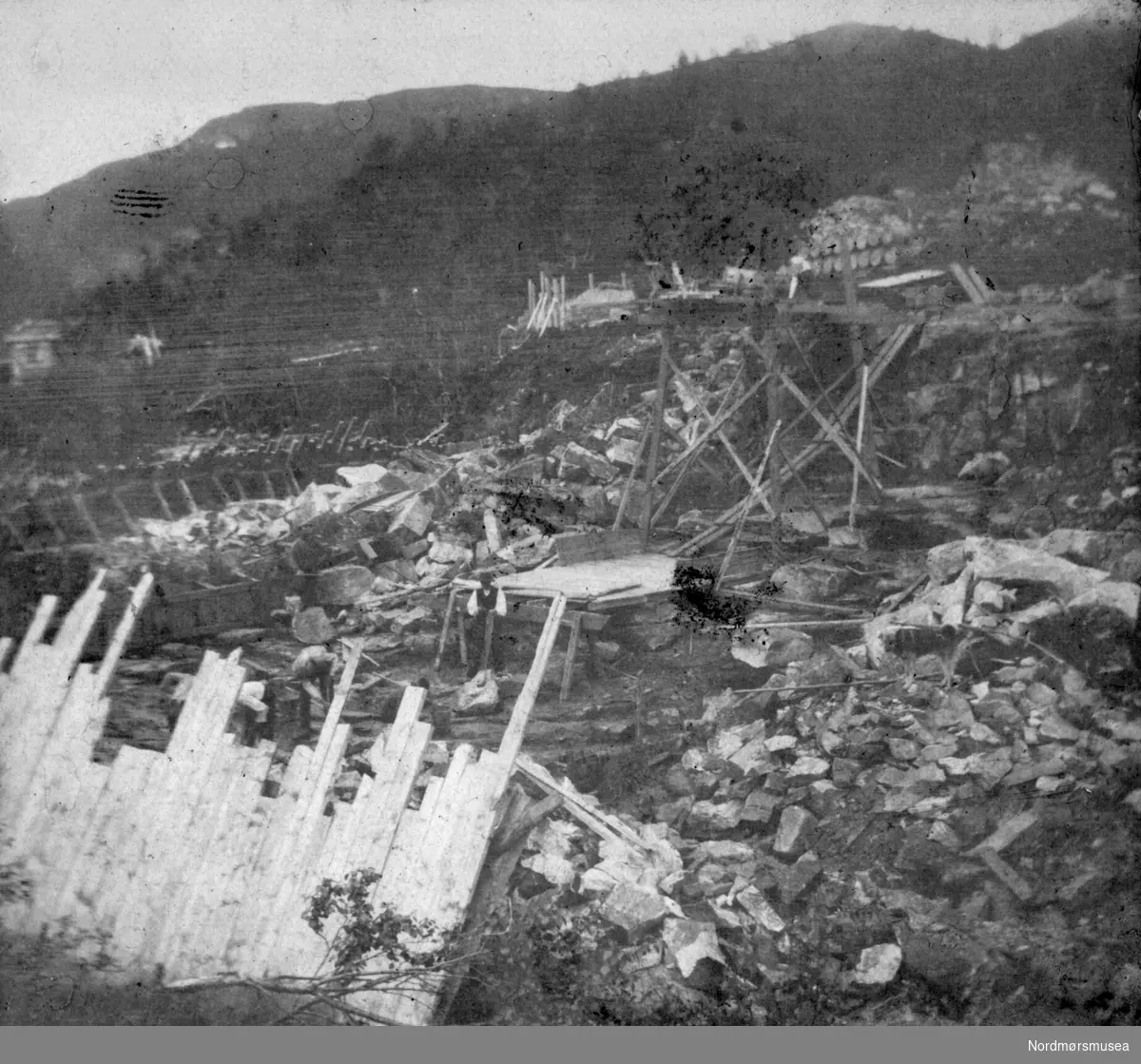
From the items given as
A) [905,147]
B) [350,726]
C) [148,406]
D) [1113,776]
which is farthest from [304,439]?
[1113,776]

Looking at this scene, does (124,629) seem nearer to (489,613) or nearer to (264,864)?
(264,864)

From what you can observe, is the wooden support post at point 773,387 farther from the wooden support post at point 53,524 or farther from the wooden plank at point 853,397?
the wooden support post at point 53,524

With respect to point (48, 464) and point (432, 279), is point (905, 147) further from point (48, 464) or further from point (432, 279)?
point (48, 464)

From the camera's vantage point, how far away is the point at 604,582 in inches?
115

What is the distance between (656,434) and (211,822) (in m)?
2.04

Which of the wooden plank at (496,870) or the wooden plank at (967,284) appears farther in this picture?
the wooden plank at (967,284)

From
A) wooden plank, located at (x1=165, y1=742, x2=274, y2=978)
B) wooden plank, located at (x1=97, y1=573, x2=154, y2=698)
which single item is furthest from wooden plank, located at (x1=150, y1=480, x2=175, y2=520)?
wooden plank, located at (x1=165, y1=742, x2=274, y2=978)

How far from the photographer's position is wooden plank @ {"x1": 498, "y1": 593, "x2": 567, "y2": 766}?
288cm

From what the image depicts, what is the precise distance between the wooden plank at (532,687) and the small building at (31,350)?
1.97 metres

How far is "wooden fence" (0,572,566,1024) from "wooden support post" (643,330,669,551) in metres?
0.43

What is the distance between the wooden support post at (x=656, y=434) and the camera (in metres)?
2.93

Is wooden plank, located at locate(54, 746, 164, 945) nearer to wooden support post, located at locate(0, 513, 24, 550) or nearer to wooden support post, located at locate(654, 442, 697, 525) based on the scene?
wooden support post, located at locate(0, 513, 24, 550)

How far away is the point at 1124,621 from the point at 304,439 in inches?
116

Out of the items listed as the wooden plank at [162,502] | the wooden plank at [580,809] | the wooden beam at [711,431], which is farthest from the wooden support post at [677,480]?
the wooden plank at [162,502]
